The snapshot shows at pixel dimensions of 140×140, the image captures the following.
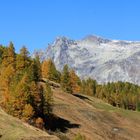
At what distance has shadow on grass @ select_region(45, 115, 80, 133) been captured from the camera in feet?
345

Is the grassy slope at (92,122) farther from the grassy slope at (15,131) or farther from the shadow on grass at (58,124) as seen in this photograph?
the grassy slope at (15,131)

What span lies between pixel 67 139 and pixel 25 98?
12.6 meters

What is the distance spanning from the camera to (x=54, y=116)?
114938 millimetres

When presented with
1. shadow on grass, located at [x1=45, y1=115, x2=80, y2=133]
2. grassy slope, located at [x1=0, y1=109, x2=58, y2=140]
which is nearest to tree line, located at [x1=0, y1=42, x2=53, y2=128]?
shadow on grass, located at [x1=45, y1=115, x2=80, y2=133]

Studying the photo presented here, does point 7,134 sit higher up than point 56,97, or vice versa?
point 56,97

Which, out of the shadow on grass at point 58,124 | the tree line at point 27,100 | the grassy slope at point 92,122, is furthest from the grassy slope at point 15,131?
the shadow on grass at point 58,124

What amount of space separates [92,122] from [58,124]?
62.1ft

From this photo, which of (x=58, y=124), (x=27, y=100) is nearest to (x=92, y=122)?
(x=58, y=124)

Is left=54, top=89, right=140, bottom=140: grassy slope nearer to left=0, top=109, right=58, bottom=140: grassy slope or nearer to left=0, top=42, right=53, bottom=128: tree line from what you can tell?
left=0, top=42, right=53, bottom=128: tree line

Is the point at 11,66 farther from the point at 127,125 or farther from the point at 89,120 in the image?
the point at 127,125

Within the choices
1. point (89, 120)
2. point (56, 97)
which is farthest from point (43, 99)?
point (56, 97)

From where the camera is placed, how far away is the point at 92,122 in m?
126

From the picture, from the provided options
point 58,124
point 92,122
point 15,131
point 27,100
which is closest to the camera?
point 15,131

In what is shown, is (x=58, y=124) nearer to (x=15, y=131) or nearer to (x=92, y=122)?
(x=92, y=122)
